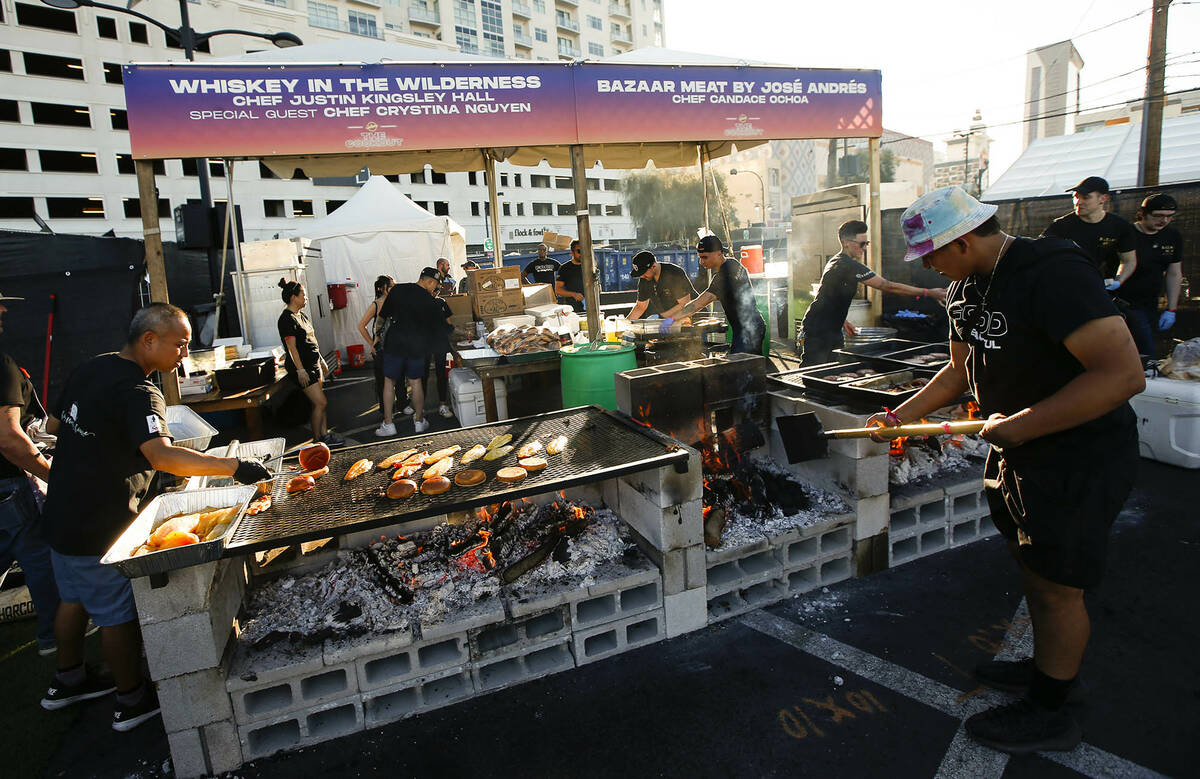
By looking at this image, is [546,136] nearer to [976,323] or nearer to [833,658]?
[976,323]

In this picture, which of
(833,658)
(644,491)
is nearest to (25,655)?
(644,491)

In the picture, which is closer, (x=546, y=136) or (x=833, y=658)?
(x=833, y=658)

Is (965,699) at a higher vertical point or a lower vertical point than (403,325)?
lower

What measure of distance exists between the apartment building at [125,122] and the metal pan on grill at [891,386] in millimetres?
28359

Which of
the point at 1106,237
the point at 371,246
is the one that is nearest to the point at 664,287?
the point at 1106,237

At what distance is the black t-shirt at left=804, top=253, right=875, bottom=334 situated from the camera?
5.86 m

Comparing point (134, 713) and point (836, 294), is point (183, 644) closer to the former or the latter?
point (134, 713)

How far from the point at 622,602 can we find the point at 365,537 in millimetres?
1779

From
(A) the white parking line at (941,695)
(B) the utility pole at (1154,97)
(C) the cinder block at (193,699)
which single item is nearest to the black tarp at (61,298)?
(C) the cinder block at (193,699)

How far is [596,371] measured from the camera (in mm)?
5191

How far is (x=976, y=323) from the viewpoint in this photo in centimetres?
267

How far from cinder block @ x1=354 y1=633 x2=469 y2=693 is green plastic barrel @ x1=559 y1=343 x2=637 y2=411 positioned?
2409mm

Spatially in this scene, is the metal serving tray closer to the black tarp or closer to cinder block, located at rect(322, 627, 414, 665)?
cinder block, located at rect(322, 627, 414, 665)

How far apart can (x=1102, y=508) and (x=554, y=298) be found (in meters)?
9.65
